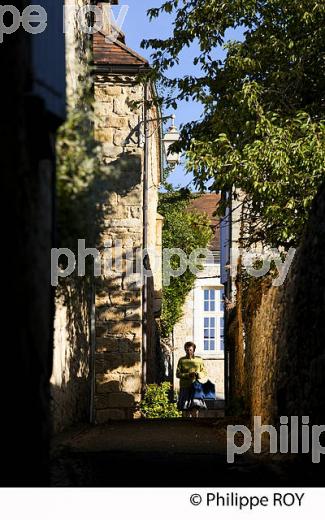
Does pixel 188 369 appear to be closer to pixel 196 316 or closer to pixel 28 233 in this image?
pixel 28 233

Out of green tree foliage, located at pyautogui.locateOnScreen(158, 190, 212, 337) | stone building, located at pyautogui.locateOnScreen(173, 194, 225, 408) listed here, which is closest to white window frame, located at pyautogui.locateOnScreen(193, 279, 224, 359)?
stone building, located at pyautogui.locateOnScreen(173, 194, 225, 408)

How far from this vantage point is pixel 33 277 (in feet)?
11.4

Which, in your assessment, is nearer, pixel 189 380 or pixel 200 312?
pixel 189 380

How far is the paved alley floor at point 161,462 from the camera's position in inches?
183

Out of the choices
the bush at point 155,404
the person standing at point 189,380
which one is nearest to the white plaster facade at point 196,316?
the person standing at point 189,380

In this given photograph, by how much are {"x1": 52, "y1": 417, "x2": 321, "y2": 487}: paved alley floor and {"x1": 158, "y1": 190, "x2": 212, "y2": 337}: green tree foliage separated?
14.1m

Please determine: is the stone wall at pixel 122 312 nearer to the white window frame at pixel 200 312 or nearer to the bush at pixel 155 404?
the bush at pixel 155 404

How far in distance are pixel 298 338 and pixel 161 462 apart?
1.18 m

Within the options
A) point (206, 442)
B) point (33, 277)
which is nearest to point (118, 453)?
point (206, 442)

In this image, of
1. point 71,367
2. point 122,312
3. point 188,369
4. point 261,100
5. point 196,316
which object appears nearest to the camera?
point 71,367

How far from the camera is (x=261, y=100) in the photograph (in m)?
11.5

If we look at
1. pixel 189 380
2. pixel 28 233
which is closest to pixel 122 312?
pixel 189 380

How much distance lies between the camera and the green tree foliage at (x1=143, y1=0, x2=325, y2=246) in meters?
10.6

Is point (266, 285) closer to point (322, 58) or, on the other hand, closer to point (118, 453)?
point (322, 58)
